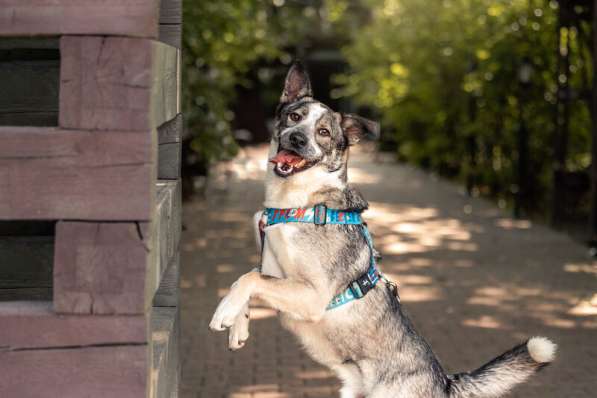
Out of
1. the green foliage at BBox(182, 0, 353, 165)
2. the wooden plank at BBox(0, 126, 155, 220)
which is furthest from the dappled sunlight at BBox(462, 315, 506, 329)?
the wooden plank at BBox(0, 126, 155, 220)

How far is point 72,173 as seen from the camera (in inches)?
113

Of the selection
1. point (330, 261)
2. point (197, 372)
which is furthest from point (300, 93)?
point (197, 372)

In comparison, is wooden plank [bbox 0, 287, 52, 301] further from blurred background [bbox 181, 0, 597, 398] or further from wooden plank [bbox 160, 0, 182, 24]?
blurred background [bbox 181, 0, 597, 398]

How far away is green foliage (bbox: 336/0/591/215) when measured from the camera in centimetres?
1582

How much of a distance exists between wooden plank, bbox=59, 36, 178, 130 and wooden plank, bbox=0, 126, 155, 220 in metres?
0.04

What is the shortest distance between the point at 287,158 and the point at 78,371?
5.62 feet

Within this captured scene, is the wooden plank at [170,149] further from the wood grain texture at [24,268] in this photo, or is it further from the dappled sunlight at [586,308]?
the dappled sunlight at [586,308]

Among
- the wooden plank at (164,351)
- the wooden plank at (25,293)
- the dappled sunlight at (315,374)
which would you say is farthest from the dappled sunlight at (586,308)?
the wooden plank at (25,293)

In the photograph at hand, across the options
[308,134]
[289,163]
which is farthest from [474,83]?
[289,163]

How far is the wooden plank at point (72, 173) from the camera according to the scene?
2855 millimetres

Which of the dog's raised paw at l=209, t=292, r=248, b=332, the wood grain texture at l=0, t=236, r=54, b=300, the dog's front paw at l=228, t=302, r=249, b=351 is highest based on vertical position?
the wood grain texture at l=0, t=236, r=54, b=300

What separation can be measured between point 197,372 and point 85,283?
12.4ft

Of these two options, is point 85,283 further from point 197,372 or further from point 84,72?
point 197,372

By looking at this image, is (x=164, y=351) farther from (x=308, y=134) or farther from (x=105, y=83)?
(x=308, y=134)
